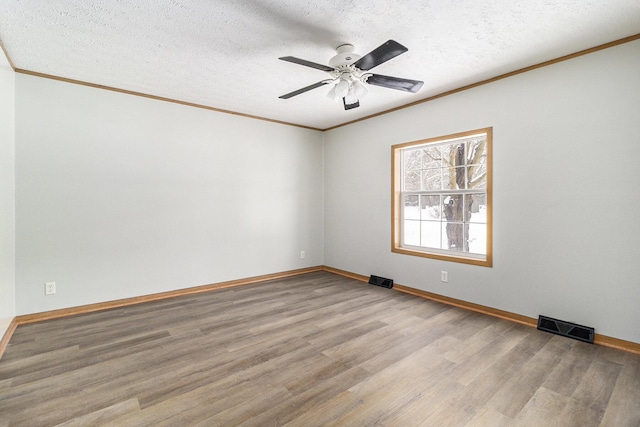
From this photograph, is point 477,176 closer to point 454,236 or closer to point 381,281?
point 454,236

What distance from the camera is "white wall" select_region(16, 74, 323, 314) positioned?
322 centimetres

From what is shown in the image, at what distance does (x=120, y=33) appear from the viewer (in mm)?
2459

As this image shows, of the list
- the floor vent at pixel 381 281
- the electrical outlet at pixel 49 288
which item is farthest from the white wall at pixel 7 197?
the floor vent at pixel 381 281

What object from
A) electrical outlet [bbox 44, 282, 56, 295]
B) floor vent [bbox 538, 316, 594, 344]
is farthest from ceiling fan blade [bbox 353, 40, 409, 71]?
electrical outlet [bbox 44, 282, 56, 295]

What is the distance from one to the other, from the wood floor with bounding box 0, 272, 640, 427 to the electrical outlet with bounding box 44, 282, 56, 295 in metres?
0.34

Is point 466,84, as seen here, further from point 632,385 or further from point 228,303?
point 228,303

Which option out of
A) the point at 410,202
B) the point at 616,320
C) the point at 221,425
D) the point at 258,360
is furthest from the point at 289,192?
the point at 616,320

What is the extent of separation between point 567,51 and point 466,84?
95 centimetres

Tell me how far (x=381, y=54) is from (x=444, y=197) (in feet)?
7.77

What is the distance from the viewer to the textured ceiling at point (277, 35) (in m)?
2.14

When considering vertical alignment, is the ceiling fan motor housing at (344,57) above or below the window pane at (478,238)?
above

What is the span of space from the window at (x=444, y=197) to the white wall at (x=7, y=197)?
4311 mm

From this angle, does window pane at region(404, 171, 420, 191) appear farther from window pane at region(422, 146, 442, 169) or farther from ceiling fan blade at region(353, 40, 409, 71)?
ceiling fan blade at region(353, 40, 409, 71)

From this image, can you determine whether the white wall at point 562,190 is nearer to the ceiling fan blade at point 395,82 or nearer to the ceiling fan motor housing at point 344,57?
the ceiling fan blade at point 395,82
